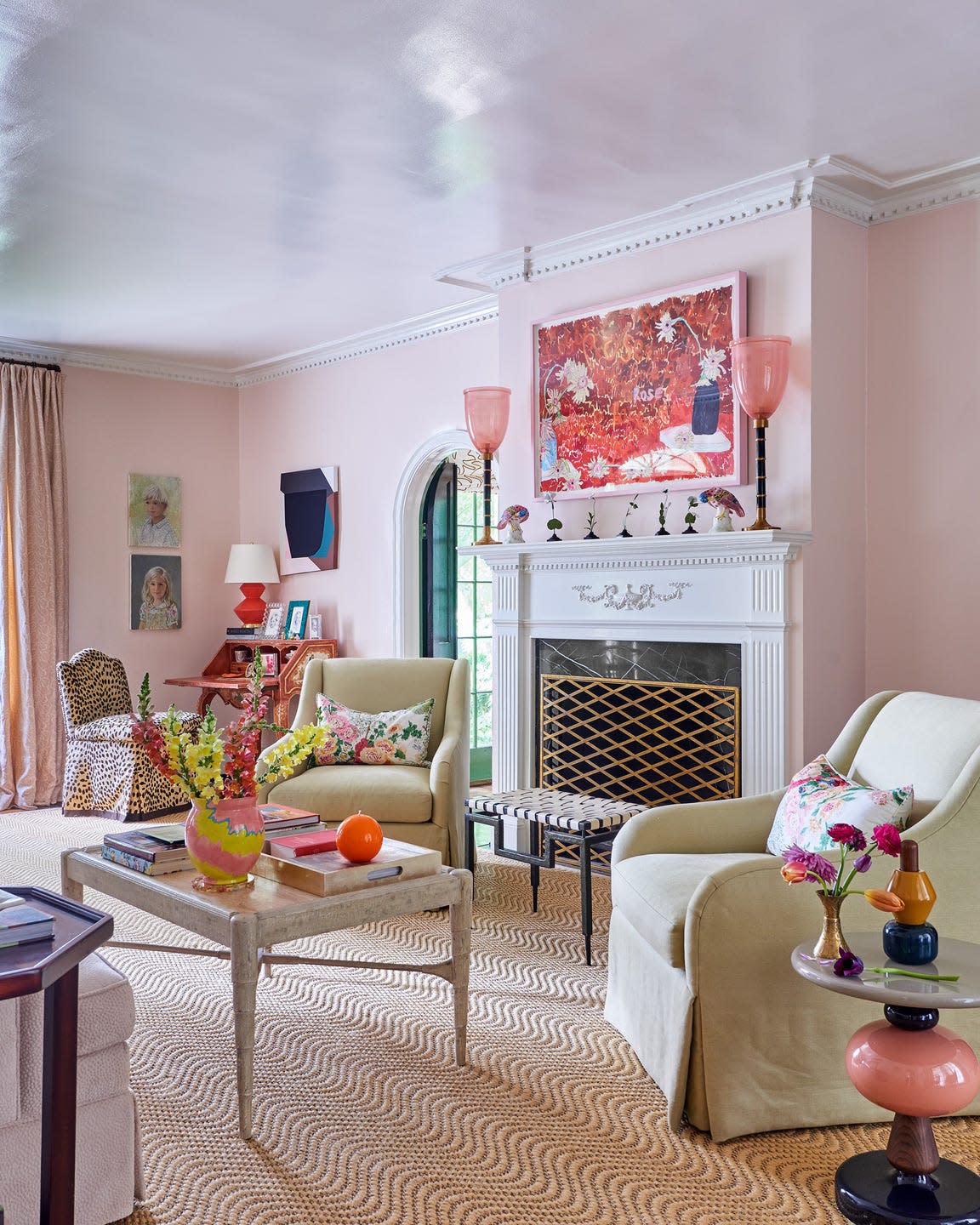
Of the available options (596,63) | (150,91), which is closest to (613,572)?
(596,63)

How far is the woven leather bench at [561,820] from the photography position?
380 centimetres

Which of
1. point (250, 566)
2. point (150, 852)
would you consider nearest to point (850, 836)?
point (150, 852)

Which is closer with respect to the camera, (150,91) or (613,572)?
(150,91)

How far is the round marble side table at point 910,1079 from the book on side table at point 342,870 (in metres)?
1.04

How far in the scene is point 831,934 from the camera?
7.57ft

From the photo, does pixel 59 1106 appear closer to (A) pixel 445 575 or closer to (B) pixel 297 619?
(A) pixel 445 575

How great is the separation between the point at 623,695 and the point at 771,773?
0.76 meters

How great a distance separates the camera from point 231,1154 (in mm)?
2508

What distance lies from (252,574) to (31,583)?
1.26m

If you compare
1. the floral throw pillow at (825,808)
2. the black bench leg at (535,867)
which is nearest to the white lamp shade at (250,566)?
the black bench leg at (535,867)

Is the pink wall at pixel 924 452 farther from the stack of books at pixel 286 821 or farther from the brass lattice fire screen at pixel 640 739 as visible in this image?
the stack of books at pixel 286 821

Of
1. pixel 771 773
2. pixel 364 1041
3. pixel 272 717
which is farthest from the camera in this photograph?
pixel 272 717

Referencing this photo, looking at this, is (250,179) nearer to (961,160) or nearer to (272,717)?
(961,160)

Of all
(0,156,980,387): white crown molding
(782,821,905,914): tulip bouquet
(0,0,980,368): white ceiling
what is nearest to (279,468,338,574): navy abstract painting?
(0,156,980,387): white crown molding
